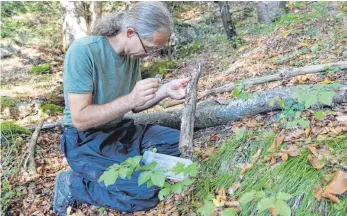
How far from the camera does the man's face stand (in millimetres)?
2467

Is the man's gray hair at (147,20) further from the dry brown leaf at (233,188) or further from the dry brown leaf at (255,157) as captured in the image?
the dry brown leaf at (233,188)

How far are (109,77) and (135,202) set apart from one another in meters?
1.06

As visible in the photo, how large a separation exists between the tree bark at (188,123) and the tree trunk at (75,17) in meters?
6.88

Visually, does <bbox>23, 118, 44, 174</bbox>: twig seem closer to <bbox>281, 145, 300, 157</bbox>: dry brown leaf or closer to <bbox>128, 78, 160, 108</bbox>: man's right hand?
<bbox>128, 78, 160, 108</bbox>: man's right hand

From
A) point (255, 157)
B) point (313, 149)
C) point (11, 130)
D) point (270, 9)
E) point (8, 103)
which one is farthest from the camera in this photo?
point (270, 9)

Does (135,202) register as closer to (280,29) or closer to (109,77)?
(109,77)

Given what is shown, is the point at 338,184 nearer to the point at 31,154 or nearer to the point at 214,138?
the point at 214,138

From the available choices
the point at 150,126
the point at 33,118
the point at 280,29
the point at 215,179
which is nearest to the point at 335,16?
the point at 280,29

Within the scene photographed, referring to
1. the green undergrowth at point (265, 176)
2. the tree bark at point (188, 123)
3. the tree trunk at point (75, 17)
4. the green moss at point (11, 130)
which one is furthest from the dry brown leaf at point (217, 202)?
the tree trunk at point (75, 17)

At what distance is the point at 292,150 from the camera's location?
2.13m

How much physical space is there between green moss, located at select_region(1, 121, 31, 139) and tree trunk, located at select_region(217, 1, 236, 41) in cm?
452

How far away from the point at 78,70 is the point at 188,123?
3.19 ft

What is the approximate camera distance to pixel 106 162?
272 centimetres

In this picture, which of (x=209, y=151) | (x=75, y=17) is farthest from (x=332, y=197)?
(x=75, y=17)
